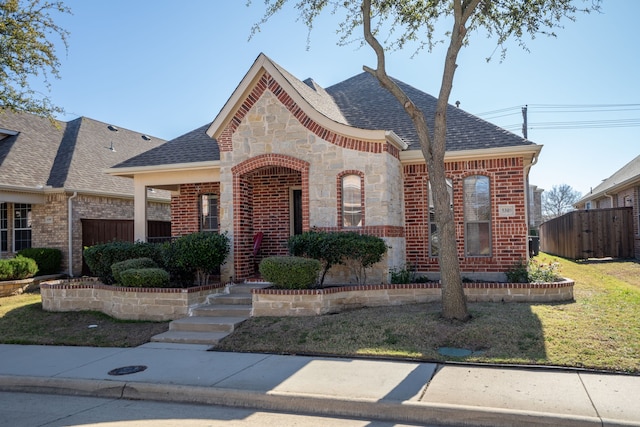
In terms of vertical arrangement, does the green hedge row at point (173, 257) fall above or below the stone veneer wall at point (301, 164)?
below

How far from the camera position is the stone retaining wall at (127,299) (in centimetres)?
1039

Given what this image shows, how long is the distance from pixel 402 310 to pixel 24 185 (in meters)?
13.4

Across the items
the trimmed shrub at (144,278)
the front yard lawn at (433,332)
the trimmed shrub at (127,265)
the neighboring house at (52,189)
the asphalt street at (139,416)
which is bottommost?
the asphalt street at (139,416)

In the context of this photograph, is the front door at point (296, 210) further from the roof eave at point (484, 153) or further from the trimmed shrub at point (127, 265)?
the trimmed shrub at point (127, 265)

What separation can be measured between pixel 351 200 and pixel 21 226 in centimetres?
1265

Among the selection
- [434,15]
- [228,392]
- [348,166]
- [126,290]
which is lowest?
[228,392]

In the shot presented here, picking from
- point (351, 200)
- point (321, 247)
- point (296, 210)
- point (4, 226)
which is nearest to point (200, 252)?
point (321, 247)

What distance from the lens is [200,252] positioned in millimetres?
11219

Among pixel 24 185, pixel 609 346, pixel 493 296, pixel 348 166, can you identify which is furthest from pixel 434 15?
pixel 24 185

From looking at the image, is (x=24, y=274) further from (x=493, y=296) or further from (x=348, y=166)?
(x=493, y=296)

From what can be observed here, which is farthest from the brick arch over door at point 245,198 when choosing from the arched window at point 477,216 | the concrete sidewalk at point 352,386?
the concrete sidewalk at point 352,386

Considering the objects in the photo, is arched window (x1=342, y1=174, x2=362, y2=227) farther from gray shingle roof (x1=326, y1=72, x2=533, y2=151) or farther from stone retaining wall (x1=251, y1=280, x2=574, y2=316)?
gray shingle roof (x1=326, y1=72, x2=533, y2=151)

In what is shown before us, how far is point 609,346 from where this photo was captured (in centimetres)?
707

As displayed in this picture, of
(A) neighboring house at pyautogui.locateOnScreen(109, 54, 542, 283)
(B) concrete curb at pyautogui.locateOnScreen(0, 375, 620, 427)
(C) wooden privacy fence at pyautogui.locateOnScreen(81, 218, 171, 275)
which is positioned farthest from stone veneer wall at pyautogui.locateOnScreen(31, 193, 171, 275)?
(B) concrete curb at pyautogui.locateOnScreen(0, 375, 620, 427)
